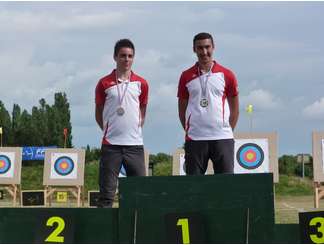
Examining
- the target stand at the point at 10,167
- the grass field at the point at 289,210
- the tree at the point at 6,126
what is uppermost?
the tree at the point at 6,126

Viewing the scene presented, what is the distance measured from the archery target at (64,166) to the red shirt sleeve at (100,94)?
830 centimetres

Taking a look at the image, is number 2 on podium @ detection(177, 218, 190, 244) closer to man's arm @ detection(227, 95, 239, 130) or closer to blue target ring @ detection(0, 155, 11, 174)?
man's arm @ detection(227, 95, 239, 130)

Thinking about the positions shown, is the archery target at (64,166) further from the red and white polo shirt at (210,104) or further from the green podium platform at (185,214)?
the green podium platform at (185,214)

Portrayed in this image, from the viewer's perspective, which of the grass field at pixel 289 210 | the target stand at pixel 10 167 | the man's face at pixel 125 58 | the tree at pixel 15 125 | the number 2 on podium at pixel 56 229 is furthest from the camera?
the tree at pixel 15 125

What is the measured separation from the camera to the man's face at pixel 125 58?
12.6 ft

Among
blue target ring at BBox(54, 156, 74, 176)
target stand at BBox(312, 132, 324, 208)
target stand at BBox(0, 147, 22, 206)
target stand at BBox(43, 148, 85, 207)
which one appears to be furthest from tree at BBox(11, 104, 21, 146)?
target stand at BBox(312, 132, 324, 208)

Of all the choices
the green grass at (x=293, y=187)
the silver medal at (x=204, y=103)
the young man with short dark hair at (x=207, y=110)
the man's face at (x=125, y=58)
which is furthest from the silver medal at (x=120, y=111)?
the green grass at (x=293, y=187)

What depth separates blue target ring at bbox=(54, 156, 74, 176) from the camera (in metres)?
12.1

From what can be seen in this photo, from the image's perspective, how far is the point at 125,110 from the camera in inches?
149

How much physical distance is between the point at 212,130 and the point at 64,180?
8.76 metres

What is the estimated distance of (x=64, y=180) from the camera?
12.0 meters

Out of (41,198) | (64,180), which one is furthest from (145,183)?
(64,180)

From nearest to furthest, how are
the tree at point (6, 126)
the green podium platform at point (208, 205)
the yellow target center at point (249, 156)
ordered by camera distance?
the green podium platform at point (208, 205), the yellow target center at point (249, 156), the tree at point (6, 126)

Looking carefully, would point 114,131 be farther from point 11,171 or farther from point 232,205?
point 11,171
